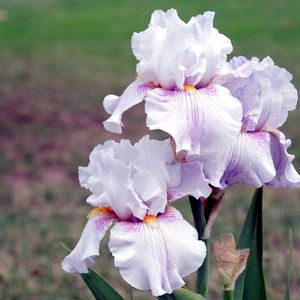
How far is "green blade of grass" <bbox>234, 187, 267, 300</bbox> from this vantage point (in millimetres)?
1922

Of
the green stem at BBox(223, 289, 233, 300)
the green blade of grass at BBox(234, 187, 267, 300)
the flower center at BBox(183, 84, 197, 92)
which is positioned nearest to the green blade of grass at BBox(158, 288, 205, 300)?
the green stem at BBox(223, 289, 233, 300)

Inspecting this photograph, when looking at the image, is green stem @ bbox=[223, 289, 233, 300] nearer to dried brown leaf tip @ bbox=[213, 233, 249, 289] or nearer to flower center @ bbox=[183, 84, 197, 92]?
dried brown leaf tip @ bbox=[213, 233, 249, 289]

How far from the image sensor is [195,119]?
60.9 inches

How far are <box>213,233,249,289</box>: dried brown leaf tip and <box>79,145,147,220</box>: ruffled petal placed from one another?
196 millimetres

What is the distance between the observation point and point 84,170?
5.68 ft

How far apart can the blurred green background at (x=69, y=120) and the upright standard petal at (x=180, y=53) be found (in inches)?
78.8

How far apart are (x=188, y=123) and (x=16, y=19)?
12950mm

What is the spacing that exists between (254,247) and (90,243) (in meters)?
0.49

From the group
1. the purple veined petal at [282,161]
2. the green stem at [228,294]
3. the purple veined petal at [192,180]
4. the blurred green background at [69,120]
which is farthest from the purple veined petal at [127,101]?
the blurred green background at [69,120]

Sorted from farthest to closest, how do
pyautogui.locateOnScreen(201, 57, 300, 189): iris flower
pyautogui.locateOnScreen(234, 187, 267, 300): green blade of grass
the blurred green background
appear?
the blurred green background
pyautogui.locateOnScreen(234, 187, 267, 300): green blade of grass
pyautogui.locateOnScreen(201, 57, 300, 189): iris flower

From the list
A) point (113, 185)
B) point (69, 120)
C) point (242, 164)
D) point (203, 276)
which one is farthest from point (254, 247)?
point (69, 120)

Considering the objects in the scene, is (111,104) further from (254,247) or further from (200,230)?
(254,247)

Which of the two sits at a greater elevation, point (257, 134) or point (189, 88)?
point (189, 88)

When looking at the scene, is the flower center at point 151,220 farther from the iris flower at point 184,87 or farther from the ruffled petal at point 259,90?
the ruffled petal at point 259,90
